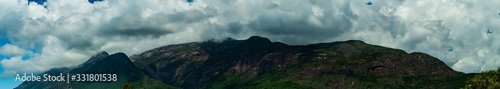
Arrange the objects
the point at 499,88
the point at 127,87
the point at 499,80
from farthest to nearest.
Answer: the point at 499,80, the point at 499,88, the point at 127,87

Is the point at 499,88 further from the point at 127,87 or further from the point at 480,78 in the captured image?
the point at 127,87

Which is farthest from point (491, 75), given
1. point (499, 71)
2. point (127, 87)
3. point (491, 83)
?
point (127, 87)

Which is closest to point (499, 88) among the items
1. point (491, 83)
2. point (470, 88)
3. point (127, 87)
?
point (491, 83)

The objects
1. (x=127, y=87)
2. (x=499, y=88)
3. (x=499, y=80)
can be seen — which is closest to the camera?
(x=127, y=87)

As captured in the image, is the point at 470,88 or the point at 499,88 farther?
the point at 470,88

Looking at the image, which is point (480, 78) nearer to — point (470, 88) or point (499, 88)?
point (470, 88)

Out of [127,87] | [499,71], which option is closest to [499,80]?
[499,71]

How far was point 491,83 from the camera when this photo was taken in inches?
4875

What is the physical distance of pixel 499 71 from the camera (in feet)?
433

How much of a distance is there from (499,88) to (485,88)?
17.2 ft

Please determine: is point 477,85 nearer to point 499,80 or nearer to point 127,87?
point 499,80

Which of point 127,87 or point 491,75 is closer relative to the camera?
point 127,87

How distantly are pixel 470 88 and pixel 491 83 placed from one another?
29.6ft

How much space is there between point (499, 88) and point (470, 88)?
12.2 meters
